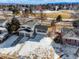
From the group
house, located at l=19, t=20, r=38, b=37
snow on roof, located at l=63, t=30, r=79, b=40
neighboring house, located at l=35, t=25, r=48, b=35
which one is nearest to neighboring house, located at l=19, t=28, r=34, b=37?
house, located at l=19, t=20, r=38, b=37

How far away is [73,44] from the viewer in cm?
511

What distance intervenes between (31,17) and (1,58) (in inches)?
119

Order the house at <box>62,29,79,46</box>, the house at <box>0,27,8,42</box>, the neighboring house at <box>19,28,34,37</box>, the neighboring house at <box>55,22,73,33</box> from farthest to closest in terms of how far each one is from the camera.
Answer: the neighboring house at <box>55,22,73,33</box>
the neighboring house at <box>19,28,34,37</box>
the house at <box>0,27,8,42</box>
the house at <box>62,29,79,46</box>

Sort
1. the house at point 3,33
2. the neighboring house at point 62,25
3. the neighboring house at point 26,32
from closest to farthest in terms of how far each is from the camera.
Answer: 1. the house at point 3,33
2. the neighboring house at point 26,32
3. the neighboring house at point 62,25

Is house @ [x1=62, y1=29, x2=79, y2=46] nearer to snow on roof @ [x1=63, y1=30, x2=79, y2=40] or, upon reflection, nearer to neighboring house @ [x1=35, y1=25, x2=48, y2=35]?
snow on roof @ [x1=63, y1=30, x2=79, y2=40]

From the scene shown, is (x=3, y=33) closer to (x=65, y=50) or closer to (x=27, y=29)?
(x=27, y=29)

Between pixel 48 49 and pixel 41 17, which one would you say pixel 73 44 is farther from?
pixel 41 17

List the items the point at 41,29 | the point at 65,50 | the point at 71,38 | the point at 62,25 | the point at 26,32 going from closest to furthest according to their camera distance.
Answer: the point at 65,50, the point at 71,38, the point at 26,32, the point at 41,29, the point at 62,25

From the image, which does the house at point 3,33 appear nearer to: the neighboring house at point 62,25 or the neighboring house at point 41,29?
the neighboring house at point 41,29

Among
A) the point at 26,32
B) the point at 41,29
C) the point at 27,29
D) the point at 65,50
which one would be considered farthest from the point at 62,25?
the point at 65,50

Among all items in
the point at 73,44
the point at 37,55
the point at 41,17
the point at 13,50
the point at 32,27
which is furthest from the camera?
the point at 41,17

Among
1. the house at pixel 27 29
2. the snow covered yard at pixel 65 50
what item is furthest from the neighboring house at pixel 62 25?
the snow covered yard at pixel 65 50

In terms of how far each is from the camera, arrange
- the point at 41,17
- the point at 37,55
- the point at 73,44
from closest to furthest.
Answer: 1. the point at 37,55
2. the point at 73,44
3. the point at 41,17

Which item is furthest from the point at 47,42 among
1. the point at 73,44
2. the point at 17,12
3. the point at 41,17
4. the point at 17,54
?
the point at 17,12
